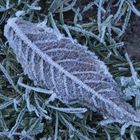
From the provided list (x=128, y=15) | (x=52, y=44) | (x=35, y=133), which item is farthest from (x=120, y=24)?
(x=35, y=133)

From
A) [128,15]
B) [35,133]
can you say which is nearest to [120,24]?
[128,15]

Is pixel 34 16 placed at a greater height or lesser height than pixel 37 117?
greater

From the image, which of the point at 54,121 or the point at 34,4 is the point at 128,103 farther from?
the point at 34,4
